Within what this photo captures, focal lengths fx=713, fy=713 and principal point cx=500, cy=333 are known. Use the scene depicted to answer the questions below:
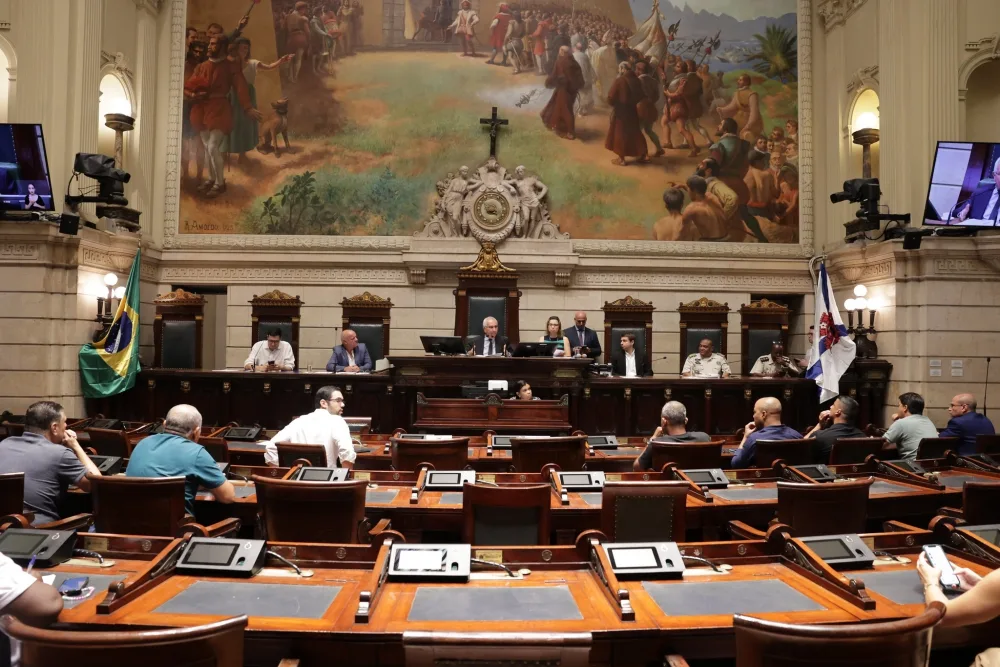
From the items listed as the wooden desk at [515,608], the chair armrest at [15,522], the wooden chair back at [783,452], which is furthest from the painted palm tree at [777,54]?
the chair armrest at [15,522]

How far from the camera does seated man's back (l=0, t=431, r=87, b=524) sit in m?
4.06

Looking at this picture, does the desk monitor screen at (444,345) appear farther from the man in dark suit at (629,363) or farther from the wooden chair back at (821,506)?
the wooden chair back at (821,506)

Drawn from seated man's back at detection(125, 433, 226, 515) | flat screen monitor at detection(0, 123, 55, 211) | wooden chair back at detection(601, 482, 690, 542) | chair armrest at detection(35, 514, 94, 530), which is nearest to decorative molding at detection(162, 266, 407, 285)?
flat screen monitor at detection(0, 123, 55, 211)

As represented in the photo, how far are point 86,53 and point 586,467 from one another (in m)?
10.6

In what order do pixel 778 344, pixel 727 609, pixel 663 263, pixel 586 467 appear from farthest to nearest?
pixel 663 263 → pixel 778 344 → pixel 586 467 → pixel 727 609

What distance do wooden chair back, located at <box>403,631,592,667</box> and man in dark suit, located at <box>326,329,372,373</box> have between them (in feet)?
28.7

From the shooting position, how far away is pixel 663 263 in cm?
1342

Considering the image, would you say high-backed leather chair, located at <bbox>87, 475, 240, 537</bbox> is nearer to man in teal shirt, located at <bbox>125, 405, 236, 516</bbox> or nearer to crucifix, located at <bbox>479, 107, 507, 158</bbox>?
man in teal shirt, located at <bbox>125, 405, 236, 516</bbox>

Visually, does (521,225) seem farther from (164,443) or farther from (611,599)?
(611,599)

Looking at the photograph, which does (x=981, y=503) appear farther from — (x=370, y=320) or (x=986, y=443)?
(x=370, y=320)

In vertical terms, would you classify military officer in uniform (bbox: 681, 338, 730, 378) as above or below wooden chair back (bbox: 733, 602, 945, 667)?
above

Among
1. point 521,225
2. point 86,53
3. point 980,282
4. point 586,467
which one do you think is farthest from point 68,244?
point 980,282

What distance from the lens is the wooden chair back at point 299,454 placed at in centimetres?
511

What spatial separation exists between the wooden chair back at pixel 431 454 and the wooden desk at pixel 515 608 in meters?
2.39
